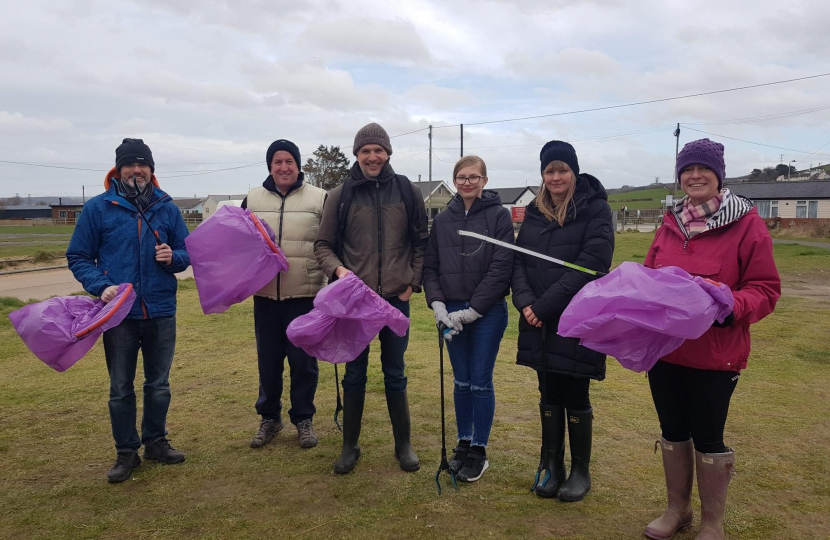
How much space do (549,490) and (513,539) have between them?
0.51m

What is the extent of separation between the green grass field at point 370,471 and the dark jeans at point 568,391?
19.8 inches

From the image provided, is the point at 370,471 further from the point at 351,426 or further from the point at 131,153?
the point at 131,153

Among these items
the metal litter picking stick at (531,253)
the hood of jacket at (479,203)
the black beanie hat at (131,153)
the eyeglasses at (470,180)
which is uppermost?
the black beanie hat at (131,153)

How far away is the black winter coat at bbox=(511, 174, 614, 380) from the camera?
3.11 m

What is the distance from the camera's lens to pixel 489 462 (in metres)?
3.69

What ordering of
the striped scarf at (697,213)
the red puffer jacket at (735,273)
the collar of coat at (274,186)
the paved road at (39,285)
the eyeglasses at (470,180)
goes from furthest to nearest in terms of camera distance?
the paved road at (39,285) < the collar of coat at (274,186) < the eyeglasses at (470,180) < the striped scarf at (697,213) < the red puffer jacket at (735,273)

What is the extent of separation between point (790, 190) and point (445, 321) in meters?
51.2

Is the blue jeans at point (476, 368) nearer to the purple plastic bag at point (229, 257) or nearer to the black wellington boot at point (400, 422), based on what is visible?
the black wellington boot at point (400, 422)

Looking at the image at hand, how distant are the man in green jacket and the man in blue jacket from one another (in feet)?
3.28

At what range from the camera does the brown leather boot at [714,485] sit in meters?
2.70

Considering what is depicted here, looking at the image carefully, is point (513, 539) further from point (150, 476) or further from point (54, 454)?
point (54, 454)

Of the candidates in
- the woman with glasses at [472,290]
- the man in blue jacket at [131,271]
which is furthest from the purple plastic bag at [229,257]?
the woman with glasses at [472,290]

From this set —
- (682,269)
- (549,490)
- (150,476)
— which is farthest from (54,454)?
(682,269)

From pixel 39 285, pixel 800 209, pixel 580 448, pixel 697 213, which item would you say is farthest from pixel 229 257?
pixel 800 209
